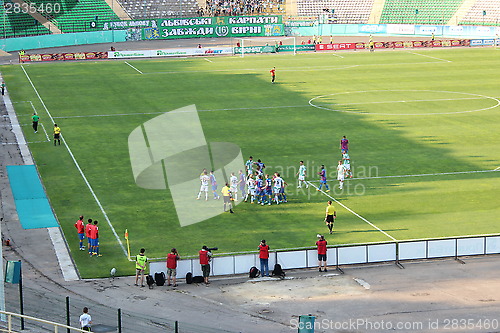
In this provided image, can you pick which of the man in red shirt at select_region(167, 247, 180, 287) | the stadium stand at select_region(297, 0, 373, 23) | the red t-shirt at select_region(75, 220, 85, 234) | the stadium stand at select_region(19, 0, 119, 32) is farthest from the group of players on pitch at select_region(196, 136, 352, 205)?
the stadium stand at select_region(297, 0, 373, 23)

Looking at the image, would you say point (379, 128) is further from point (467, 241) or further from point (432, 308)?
point (432, 308)

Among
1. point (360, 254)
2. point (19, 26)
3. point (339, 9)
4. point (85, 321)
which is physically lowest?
point (360, 254)

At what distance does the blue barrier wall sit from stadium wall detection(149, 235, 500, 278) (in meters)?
73.7

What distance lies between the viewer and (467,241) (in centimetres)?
3334

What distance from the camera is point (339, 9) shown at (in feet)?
420

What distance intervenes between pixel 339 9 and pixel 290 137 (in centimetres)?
7722

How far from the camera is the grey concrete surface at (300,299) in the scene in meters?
27.0

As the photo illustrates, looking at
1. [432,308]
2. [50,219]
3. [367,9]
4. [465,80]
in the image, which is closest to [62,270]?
[50,219]

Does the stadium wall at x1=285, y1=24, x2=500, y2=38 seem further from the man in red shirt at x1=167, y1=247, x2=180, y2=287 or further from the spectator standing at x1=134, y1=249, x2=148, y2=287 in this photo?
the spectator standing at x1=134, y1=249, x2=148, y2=287

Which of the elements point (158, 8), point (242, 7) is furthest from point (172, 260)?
point (242, 7)

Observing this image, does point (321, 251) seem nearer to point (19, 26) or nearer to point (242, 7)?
point (19, 26)

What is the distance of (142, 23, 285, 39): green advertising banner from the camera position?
115900 millimetres

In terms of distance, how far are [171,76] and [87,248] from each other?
159 feet

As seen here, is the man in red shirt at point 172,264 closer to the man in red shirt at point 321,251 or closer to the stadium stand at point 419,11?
the man in red shirt at point 321,251
